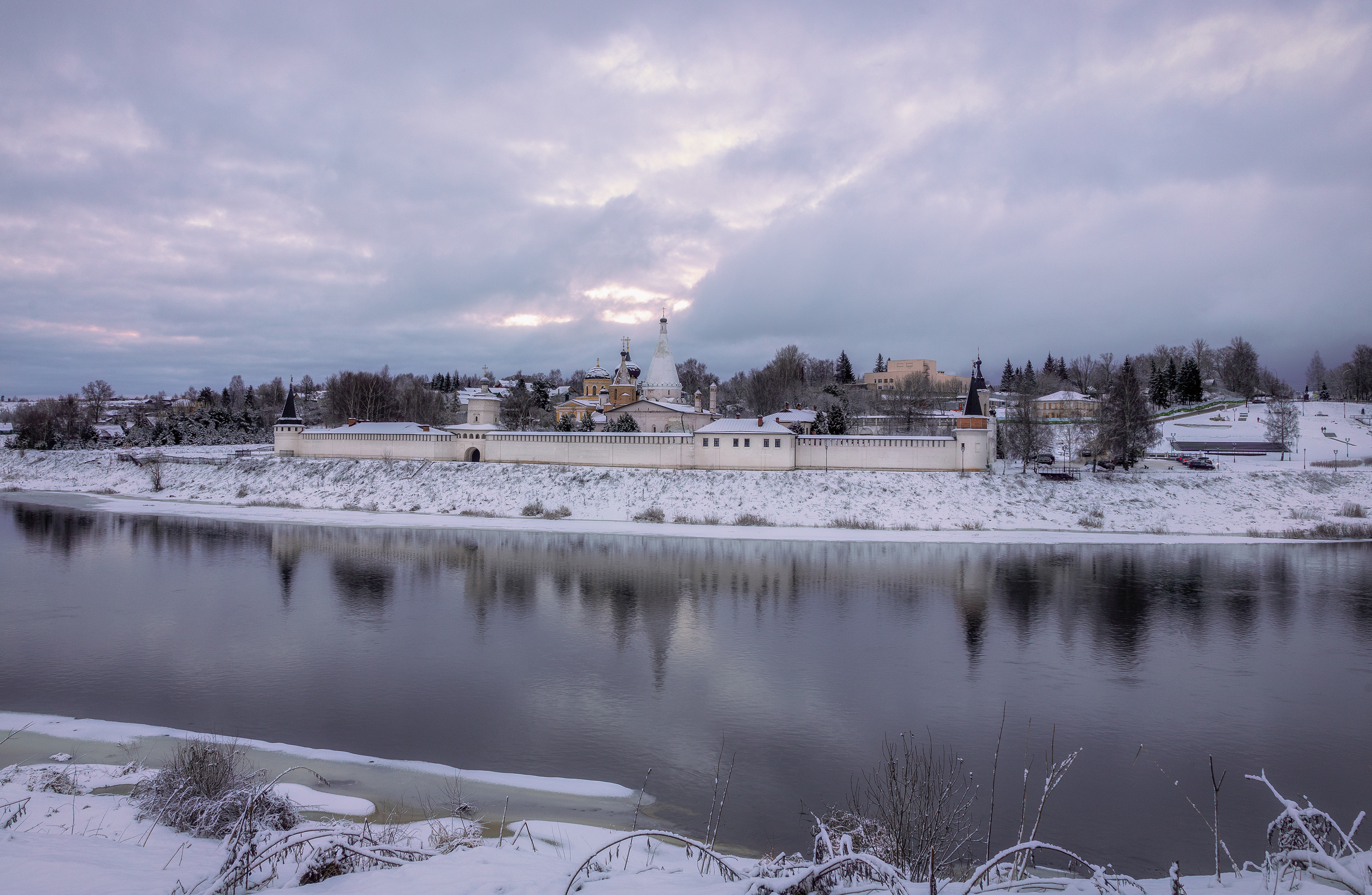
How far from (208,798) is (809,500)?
23210 mm

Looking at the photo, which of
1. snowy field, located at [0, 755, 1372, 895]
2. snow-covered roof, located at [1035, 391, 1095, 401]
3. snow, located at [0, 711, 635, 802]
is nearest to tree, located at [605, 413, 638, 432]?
snow, located at [0, 711, 635, 802]

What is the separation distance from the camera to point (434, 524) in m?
26.7

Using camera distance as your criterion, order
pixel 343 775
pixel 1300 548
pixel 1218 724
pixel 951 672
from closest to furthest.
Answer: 1. pixel 343 775
2. pixel 1218 724
3. pixel 951 672
4. pixel 1300 548

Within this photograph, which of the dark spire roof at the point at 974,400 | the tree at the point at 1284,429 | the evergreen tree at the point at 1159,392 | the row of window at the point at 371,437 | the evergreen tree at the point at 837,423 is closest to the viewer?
the dark spire roof at the point at 974,400

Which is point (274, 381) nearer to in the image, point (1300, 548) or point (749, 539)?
point (749, 539)

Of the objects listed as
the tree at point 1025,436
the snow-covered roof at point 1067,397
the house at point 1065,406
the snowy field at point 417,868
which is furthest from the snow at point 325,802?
Answer: the snow-covered roof at point 1067,397

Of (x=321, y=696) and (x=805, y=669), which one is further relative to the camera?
(x=805, y=669)

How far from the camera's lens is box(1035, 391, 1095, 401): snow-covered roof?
54.6 m

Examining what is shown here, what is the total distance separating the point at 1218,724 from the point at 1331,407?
62036mm

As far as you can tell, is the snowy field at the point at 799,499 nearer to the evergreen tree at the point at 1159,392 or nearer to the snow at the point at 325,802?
the snow at the point at 325,802

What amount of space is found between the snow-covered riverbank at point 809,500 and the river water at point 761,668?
475cm

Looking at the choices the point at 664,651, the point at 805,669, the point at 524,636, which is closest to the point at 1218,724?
the point at 805,669

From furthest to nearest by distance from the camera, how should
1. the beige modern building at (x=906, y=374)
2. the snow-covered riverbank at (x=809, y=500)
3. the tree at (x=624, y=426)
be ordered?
the beige modern building at (x=906, y=374)
the tree at (x=624, y=426)
the snow-covered riverbank at (x=809, y=500)

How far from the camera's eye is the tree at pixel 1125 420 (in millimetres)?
31609
